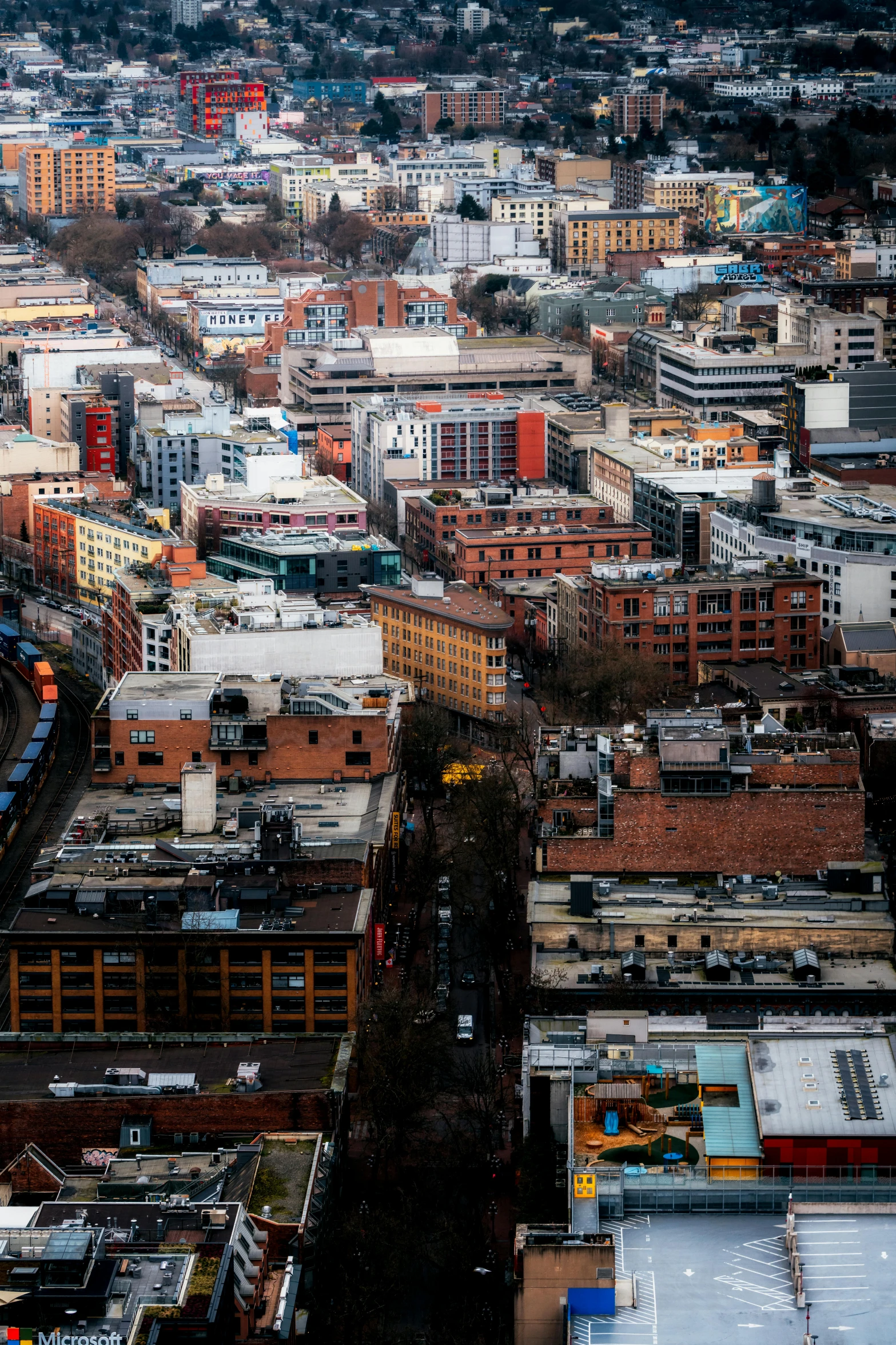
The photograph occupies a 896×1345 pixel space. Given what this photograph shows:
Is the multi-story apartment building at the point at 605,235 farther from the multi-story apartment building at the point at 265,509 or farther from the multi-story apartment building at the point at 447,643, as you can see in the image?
the multi-story apartment building at the point at 447,643

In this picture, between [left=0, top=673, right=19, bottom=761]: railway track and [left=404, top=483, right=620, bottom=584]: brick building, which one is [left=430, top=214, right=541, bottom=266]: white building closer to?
[left=404, top=483, right=620, bottom=584]: brick building

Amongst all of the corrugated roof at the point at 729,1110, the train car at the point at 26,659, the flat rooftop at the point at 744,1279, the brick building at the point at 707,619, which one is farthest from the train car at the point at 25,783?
the flat rooftop at the point at 744,1279

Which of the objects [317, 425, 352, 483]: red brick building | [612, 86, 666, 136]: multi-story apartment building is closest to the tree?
[612, 86, 666, 136]: multi-story apartment building

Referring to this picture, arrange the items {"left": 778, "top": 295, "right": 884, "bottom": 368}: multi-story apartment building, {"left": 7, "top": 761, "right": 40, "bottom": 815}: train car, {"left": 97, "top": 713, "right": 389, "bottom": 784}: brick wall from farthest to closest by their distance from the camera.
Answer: {"left": 778, "top": 295, "right": 884, "bottom": 368}: multi-story apartment building → {"left": 7, "top": 761, "right": 40, "bottom": 815}: train car → {"left": 97, "top": 713, "right": 389, "bottom": 784}: brick wall

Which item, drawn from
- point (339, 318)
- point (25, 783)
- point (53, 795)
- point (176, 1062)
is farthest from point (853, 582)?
point (339, 318)

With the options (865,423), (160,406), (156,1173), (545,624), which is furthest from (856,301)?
(156,1173)

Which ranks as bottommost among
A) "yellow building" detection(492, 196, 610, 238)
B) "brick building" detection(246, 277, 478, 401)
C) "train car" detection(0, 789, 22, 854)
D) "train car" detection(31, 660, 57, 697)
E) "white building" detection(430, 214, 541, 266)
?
"train car" detection(0, 789, 22, 854)

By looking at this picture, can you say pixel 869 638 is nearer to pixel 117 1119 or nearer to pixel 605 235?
pixel 117 1119
